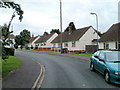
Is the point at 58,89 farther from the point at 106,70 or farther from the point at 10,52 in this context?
the point at 10,52

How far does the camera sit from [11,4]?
1062cm

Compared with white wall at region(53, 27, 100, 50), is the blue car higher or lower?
lower

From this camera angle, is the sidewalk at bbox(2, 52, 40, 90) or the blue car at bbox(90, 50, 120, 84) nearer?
the sidewalk at bbox(2, 52, 40, 90)

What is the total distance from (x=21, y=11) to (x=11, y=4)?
692mm

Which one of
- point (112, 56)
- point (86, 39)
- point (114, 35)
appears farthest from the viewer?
point (86, 39)

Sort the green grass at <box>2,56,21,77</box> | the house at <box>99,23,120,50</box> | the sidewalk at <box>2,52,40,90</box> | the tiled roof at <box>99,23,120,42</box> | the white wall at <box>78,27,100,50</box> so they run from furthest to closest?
the white wall at <box>78,27,100,50</box>
the tiled roof at <box>99,23,120,42</box>
the house at <box>99,23,120,50</box>
the green grass at <box>2,56,21,77</box>
the sidewalk at <box>2,52,40,90</box>

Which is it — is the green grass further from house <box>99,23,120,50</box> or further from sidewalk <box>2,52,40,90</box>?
house <box>99,23,120,50</box>

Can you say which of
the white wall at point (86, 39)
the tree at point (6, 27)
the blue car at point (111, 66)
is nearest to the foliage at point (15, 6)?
the tree at point (6, 27)

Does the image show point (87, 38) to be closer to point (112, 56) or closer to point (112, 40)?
point (112, 40)

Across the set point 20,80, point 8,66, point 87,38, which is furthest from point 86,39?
point 20,80

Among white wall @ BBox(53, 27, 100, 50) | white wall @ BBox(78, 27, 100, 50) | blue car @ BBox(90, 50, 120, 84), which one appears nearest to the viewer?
blue car @ BBox(90, 50, 120, 84)

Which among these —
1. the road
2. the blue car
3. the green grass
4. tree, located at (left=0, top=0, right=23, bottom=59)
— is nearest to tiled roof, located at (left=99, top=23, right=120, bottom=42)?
the green grass

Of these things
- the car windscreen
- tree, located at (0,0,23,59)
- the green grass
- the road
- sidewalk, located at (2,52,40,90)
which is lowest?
the road

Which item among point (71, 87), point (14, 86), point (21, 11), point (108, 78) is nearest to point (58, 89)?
point (71, 87)
